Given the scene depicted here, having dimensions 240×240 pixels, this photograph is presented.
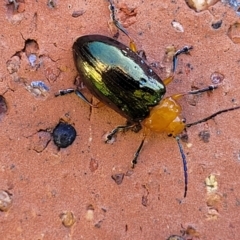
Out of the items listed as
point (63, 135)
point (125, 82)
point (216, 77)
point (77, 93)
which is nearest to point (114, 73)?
point (125, 82)

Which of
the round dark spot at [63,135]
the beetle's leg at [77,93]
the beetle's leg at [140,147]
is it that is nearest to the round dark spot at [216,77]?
the beetle's leg at [140,147]

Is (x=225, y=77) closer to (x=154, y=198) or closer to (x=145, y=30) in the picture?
(x=145, y=30)

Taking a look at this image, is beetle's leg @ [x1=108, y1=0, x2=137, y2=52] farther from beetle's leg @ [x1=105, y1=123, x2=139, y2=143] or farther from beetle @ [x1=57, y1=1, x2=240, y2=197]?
beetle's leg @ [x1=105, y1=123, x2=139, y2=143]

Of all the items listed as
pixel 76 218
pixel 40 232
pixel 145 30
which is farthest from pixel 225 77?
pixel 40 232

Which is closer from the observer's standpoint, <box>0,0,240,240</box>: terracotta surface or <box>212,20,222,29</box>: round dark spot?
<box>0,0,240,240</box>: terracotta surface

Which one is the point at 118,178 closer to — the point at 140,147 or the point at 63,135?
the point at 140,147

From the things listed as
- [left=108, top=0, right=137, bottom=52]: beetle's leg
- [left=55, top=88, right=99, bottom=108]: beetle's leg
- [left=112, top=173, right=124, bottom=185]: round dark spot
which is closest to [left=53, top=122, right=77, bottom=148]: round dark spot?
[left=55, top=88, right=99, bottom=108]: beetle's leg

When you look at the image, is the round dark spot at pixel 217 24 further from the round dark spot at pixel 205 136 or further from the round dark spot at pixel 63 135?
the round dark spot at pixel 63 135
